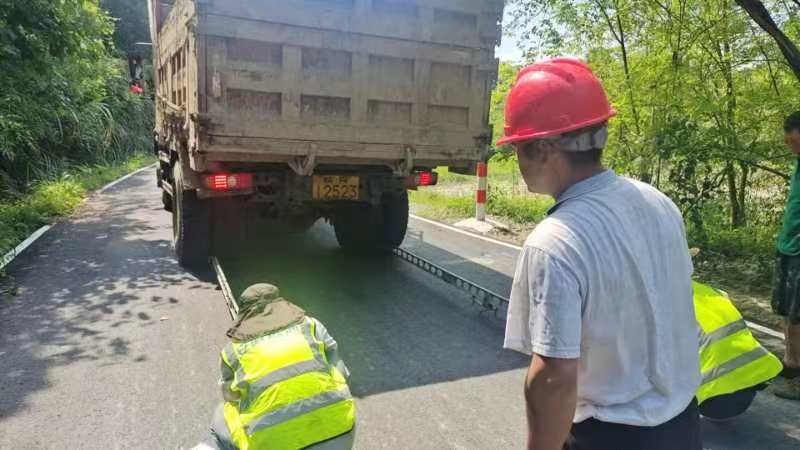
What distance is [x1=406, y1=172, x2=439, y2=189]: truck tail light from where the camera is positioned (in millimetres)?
6077

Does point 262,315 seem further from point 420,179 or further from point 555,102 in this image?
point 420,179

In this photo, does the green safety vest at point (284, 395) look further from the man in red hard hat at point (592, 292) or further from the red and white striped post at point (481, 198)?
the red and white striped post at point (481, 198)

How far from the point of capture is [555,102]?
1.33 meters

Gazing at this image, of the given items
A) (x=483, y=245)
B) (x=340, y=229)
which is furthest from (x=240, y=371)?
(x=483, y=245)

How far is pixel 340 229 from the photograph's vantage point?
7.36m

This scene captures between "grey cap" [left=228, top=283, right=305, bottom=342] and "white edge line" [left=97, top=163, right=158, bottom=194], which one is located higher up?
"grey cap" [left=228, top=283, right=305, bottom=342]

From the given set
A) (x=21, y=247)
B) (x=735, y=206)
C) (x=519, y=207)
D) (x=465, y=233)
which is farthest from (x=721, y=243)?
(x=21, y=247)

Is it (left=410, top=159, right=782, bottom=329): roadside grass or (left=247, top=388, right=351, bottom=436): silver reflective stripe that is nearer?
(left=247, top=388, right=351, bottom=436): silver reflective stripe

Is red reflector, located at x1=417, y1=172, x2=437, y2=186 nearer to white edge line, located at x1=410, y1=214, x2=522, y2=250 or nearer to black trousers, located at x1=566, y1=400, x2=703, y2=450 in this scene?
white edge line, located at x1=410, y1=214, x2=522, y2=250

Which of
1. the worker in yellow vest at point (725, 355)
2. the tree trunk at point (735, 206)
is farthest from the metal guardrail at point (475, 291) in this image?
the tree trunk at point (735, 206)

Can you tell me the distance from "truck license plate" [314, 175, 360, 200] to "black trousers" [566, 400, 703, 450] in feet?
14.0

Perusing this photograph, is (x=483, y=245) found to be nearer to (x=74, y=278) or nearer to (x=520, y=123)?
(x=74, y=278)

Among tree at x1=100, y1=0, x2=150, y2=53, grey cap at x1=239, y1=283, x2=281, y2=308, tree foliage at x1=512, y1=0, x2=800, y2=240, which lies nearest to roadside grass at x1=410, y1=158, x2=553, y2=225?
tree foliage at x1=512, y1=0, x2=800, y2=240

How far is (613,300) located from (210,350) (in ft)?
11.4
